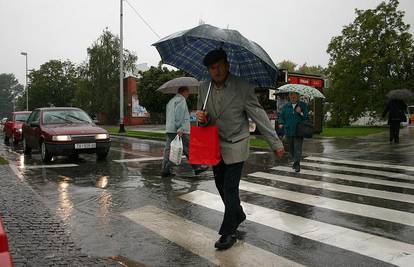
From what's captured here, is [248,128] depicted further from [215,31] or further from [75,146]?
[75,146]

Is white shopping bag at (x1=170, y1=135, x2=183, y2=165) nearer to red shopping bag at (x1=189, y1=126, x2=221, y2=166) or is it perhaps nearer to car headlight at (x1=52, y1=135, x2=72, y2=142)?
car headlight at (x1=52, y1=135, x2=72, y2=142)

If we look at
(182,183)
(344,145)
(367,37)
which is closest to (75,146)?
(182,183)

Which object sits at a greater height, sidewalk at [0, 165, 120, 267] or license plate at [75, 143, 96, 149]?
license plate at [75, 143, 96, 149]

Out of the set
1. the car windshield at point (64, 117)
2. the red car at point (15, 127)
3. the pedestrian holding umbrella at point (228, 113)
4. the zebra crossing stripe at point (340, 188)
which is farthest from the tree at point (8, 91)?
the pedestrian holding umbrella at point (228, 113)

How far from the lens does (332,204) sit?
6.48 meters

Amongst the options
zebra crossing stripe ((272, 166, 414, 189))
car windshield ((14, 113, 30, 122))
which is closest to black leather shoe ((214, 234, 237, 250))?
zebra crossing stripe ((272, 166, 414, 189))

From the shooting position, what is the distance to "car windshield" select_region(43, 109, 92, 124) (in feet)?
41.9

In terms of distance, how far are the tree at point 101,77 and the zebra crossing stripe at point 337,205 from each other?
38.8m

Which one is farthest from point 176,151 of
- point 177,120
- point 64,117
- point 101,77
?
point 101,77

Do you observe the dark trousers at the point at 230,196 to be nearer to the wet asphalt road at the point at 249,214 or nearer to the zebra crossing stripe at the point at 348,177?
the wet asphalt road at the point at 249,214

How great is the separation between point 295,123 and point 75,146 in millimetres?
5763

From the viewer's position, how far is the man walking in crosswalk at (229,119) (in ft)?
14.5

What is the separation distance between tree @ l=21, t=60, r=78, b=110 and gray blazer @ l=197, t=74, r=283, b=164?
203 feet

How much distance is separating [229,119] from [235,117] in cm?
7
